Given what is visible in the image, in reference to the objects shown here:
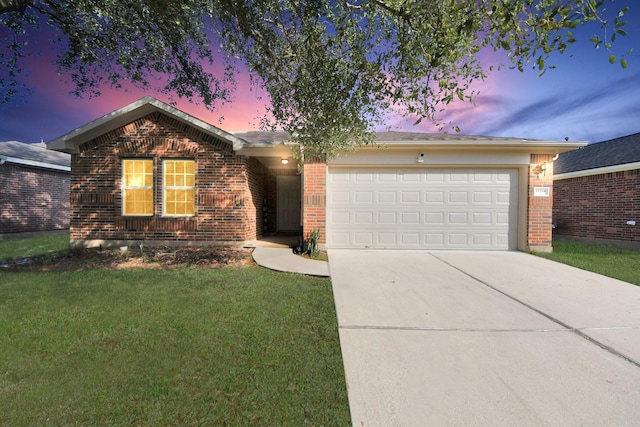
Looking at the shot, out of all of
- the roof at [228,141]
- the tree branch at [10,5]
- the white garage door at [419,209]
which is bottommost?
the white garage door at [419,209]

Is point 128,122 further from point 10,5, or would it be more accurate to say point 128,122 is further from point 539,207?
point 539,207

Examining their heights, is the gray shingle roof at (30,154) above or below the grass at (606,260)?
above

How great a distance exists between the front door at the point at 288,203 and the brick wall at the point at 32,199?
33.3 feet

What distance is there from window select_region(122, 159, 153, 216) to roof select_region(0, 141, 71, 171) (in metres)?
6.33

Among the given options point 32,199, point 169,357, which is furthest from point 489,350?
point 32,199

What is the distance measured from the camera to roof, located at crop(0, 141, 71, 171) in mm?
10305

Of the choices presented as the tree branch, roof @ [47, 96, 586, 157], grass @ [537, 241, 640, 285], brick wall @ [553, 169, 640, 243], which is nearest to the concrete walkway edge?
roof @ [47, 96, 586, 157]

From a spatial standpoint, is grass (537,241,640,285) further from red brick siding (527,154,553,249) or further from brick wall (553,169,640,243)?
brick wall (553,169,640,243)

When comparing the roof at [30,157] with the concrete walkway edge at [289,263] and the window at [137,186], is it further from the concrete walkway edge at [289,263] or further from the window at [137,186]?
the concrete walkway edge at [289,263]

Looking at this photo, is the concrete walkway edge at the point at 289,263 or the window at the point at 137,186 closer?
the concrete walkway edge at the point at 289,263

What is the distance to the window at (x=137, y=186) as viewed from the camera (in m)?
7.93

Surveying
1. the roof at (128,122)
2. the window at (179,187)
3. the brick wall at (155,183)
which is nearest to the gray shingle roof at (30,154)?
the roof at (128,122)

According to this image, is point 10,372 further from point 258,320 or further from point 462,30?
point 462,30

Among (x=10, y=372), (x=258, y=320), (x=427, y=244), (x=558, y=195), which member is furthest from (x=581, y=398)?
Result: (x=558, y=195)
